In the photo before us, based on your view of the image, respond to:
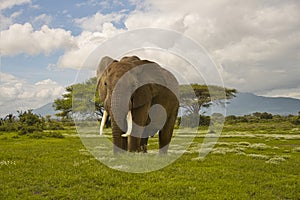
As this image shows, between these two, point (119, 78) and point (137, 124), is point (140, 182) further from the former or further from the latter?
point (119, 78)

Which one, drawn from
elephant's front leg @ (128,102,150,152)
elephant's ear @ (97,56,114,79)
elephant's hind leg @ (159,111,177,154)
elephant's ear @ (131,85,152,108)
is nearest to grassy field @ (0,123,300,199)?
elephant's front leg @ (128,102,150,152)

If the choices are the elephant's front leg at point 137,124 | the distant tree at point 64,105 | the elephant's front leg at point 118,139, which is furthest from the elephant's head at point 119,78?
the distant tree at point 64,105

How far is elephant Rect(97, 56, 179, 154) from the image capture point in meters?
14.7

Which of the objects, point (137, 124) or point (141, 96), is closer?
point (141, 96)

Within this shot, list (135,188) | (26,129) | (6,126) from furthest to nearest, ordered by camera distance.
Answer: (6,126), (26,129), (135,188)

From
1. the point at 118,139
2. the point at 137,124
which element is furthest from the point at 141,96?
the point at 118,139

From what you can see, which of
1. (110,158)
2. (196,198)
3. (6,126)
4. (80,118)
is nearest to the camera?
(196,198)

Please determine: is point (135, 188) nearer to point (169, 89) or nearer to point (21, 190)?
point (21, 190)

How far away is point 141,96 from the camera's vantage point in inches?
600

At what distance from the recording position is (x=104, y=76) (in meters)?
15.8

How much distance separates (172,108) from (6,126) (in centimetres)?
3928

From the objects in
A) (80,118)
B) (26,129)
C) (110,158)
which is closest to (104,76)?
(110,158)

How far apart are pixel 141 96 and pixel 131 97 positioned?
0.52m

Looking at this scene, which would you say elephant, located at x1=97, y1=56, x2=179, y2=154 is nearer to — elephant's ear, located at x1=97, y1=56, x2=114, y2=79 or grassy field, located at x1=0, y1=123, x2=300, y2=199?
elephant's ear, located at x1=97, y1=56, x2=114, y2=79
